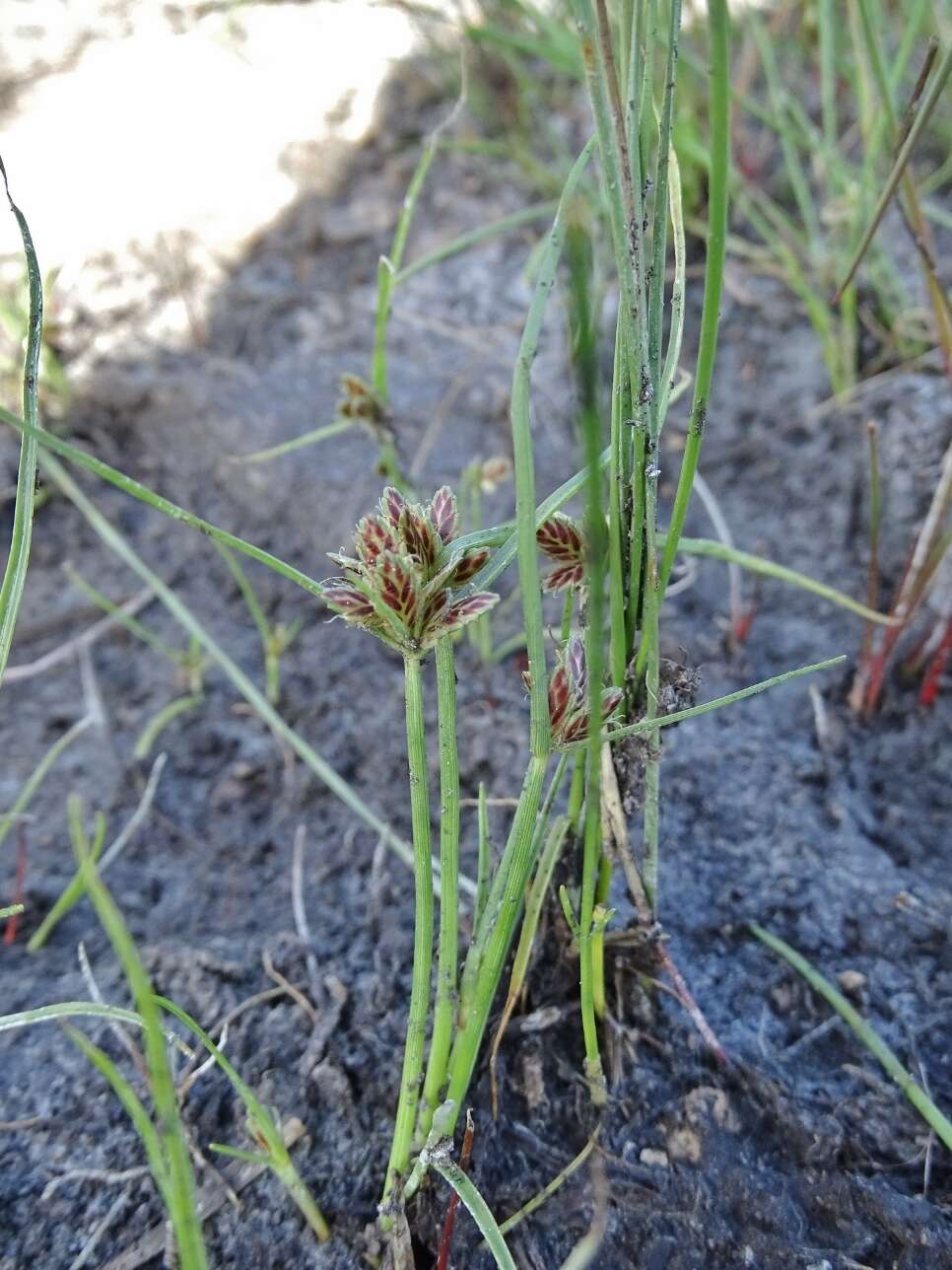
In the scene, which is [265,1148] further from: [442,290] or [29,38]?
[29,38]

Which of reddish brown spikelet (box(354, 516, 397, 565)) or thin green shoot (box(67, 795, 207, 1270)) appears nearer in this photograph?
thin green shoot (box(67, 795, 207, 1270))

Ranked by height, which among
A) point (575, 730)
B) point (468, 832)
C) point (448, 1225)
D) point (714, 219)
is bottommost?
point (448, 1225)

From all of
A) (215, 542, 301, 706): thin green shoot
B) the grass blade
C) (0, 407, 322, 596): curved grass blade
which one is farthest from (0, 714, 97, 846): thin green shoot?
the grass blade

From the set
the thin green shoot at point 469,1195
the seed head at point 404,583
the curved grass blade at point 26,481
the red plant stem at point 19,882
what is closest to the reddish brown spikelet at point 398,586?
the seed head at point 404,583

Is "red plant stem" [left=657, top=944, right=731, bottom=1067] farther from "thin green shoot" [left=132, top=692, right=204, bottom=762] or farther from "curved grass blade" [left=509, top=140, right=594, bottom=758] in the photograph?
"thin green shoot" [left=132, top=692, right=204, bottom=762]

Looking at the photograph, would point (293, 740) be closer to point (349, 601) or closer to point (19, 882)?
point (19, 882)

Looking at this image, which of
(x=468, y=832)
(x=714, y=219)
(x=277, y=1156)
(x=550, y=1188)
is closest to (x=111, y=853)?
(x=468, y=832)
